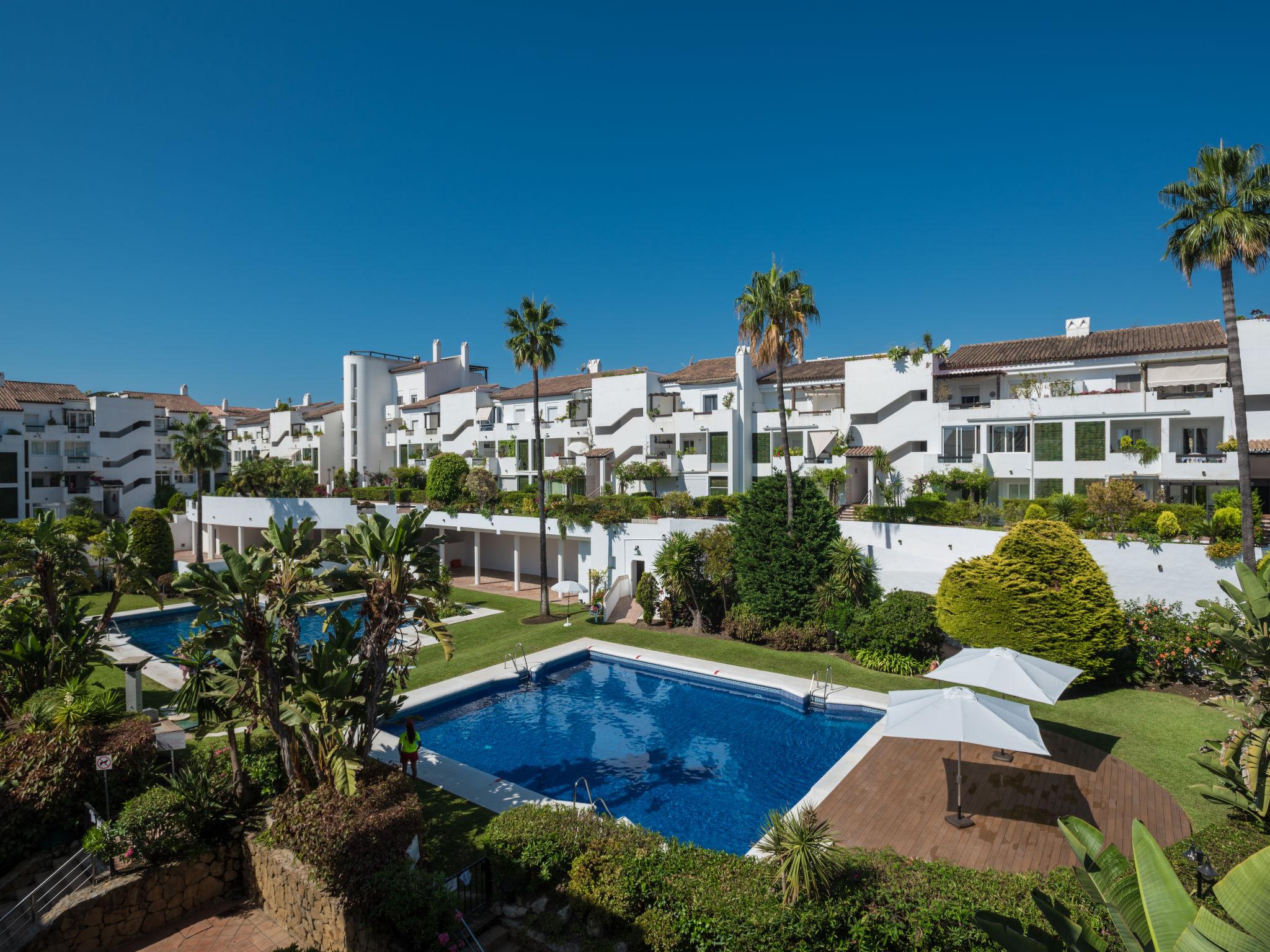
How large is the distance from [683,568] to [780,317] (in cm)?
1131

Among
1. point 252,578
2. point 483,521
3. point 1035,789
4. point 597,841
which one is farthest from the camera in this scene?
point 483,521

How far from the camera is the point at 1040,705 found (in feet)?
61.1

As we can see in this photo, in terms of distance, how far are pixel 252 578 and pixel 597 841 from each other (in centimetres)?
731

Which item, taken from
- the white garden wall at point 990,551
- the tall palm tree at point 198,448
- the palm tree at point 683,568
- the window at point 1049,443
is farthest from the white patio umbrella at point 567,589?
the tall palm tree at point 198,448

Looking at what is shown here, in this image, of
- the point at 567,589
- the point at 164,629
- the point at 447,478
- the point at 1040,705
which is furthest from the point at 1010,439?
the point at 164,629

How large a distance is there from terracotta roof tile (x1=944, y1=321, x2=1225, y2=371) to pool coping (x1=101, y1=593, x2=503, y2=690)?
2897cm

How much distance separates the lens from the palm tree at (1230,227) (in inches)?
701

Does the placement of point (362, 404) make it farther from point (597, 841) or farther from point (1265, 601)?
point (1265, 601)

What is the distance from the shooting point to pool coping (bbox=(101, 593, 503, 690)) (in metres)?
22.3

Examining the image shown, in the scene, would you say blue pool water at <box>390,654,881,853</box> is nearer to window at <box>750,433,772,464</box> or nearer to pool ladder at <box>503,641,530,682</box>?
pool ladder at <box>503,641,530,682</box>

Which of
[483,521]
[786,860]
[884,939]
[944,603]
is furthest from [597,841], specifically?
[483,521]

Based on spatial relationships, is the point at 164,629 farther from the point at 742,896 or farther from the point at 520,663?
the point at 742,896

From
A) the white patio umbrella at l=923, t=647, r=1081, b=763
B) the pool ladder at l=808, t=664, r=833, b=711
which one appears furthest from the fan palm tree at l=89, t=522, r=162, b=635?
the white patio umbrella at l=923, t=647, r=1081, b=763

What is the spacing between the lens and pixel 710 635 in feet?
91.9
